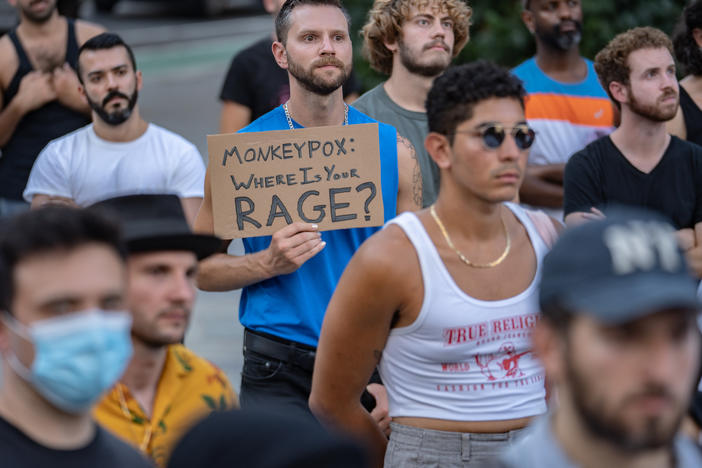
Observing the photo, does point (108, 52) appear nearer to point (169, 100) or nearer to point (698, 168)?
point (698, 168)

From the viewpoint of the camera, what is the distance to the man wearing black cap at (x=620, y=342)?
2.24 metres

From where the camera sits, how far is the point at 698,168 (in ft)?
17.9

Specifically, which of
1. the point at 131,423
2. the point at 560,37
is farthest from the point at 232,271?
the point at 560,37

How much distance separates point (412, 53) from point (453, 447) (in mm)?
2820

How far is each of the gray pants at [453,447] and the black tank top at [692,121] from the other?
2.98 meters

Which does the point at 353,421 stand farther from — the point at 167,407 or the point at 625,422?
the point at 625,422

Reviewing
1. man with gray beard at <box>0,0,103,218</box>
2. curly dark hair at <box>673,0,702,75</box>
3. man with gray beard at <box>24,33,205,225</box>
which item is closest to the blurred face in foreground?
man with gray beard at <box>24,33,205,225</box>

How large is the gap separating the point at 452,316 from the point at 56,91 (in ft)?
12.3

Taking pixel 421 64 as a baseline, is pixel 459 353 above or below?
below

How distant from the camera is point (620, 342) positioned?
2256mm

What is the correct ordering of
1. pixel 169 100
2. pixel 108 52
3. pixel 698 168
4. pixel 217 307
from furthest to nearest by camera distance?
pixel 169 100 → pixel 217 307 → pixel 108 52 → pixel 698 168

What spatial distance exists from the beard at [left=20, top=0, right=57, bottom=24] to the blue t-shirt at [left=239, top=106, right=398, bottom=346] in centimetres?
237

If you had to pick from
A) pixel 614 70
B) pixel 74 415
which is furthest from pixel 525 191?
pixel 74 415

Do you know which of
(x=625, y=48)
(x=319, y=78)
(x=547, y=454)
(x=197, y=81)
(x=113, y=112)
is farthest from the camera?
(x=197, y=81)
